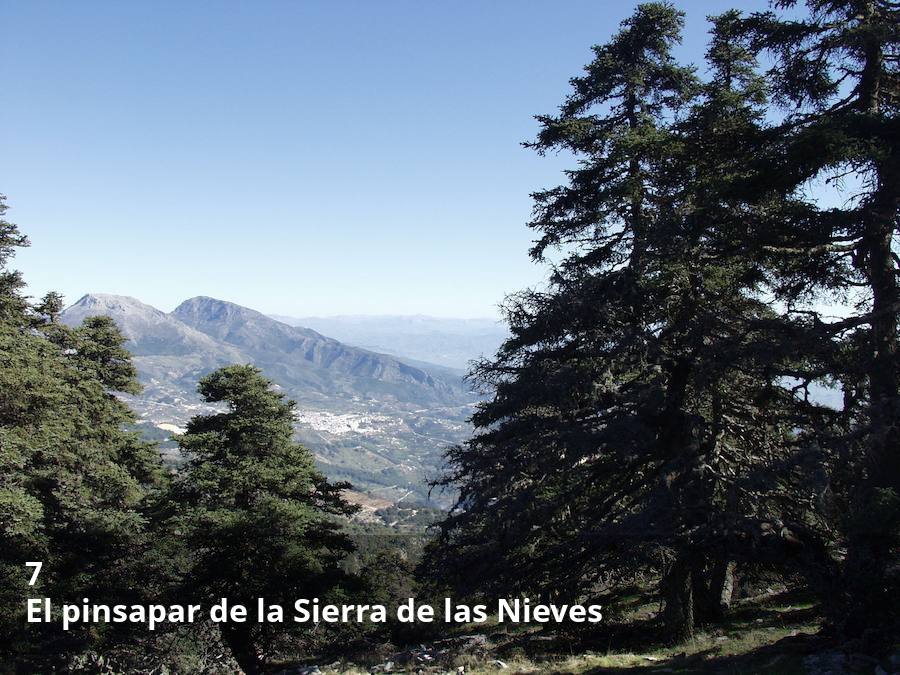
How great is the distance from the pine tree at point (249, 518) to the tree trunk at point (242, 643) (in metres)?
0.03

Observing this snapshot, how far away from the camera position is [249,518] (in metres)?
16.3

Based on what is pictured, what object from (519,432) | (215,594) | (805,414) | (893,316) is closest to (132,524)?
(215,594)

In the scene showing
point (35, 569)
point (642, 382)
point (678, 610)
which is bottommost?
point (35, 569)

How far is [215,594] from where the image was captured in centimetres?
1738

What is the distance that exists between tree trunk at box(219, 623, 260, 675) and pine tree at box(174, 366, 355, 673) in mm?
31

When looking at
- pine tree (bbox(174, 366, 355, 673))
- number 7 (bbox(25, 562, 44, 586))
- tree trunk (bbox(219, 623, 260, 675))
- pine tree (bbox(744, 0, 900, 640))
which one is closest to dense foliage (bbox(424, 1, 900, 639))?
pine tree (bbox(744, 0, 900, 640))

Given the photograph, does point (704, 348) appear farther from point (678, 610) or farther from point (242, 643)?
point (242, 643)

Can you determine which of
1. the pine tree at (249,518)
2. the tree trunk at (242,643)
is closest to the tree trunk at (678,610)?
the pine tree at (249,518)

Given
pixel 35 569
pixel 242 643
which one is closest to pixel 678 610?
pixel 242 643

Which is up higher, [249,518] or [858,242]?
[858,242]

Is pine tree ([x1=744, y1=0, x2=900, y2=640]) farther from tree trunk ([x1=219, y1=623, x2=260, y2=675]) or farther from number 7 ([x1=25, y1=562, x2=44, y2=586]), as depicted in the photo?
number 7 ([x1=25, y1=562, x2=44, y2=586])

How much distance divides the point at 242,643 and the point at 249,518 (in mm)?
4382

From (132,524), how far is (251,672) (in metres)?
6.63

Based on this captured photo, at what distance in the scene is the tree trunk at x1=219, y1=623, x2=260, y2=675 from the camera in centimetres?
1667
